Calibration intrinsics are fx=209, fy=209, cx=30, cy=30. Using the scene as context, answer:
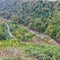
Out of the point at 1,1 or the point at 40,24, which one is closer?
the point at 40,24

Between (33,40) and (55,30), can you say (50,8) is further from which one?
(33,40)

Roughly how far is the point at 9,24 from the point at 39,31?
4867mm

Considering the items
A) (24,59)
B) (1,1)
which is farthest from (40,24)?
(24,59)

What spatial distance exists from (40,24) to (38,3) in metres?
5.67

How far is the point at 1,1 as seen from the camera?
42.0 metres

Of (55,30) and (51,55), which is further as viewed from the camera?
(55,30)

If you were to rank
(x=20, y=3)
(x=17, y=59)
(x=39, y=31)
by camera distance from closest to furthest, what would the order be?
Answer: (x=17, y=59) → (x=39, y=31) → (x=20, y=3)

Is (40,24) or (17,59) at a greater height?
(17,59)

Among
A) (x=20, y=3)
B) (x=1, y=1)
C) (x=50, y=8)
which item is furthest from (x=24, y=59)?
Result: (x=1, y=1)

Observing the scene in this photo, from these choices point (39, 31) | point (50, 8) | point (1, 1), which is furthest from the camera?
point (1, 1)

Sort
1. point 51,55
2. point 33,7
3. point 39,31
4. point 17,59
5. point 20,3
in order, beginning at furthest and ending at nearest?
point 20,3
point 33,7
point 39,31
point 51,55
point 17,59

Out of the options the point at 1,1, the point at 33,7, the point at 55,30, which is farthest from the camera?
the point at 1,1

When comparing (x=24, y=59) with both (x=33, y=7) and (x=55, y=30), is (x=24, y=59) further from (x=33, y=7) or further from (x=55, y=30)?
(x=33, y=7)

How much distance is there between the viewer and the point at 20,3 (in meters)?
39.0
